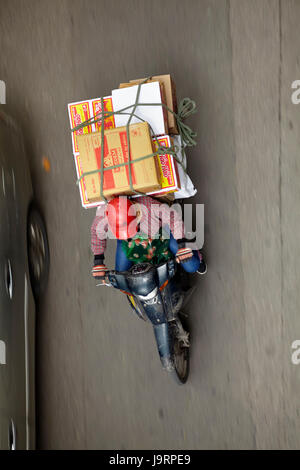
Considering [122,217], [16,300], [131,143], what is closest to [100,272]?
[122,217]

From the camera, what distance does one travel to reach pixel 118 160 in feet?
6.55

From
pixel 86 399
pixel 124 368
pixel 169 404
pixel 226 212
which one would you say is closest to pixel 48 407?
pixel 86 399

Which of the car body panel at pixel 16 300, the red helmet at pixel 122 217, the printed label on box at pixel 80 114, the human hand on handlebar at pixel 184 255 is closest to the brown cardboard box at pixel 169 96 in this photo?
the printed label on box at pixel 80 114

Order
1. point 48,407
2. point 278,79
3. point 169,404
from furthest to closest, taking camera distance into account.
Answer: point 48,407 < point 169,404 < point 278,79

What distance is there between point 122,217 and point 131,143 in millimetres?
349

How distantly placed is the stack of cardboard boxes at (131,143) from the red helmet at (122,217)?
0.08 metres

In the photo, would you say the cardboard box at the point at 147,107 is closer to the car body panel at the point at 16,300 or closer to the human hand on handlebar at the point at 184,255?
the human hand on handlebar at the point at 184,255

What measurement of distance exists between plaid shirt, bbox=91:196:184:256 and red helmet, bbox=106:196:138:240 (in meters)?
0.09

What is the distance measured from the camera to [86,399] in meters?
2.78

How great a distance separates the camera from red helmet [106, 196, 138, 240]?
1911mm

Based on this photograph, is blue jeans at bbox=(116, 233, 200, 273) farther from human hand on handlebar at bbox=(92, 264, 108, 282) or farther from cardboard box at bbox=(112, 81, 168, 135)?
cardboard box at bbox=(112, 81, 168, 135)

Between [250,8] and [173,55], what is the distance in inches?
A: 19.6

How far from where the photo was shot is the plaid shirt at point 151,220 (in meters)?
2.05
